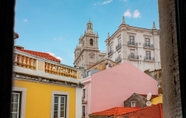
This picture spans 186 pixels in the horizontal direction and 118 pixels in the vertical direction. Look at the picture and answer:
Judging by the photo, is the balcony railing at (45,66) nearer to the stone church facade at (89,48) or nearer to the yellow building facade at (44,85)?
the yellow building facade at (44,85)

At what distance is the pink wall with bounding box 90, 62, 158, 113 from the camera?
11.3 ft

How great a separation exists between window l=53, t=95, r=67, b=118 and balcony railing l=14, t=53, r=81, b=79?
18 cm

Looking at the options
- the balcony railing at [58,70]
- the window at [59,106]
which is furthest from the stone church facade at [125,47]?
the window at [59,106]

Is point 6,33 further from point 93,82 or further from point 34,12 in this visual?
point 93,82

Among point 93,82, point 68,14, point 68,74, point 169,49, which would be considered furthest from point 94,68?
point 169,49

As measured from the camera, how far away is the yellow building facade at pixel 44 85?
113 centimetres

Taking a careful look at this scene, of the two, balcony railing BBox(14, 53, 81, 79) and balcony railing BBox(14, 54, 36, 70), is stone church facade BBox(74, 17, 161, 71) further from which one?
balcony railing BBox(14, 54, 36, 70)

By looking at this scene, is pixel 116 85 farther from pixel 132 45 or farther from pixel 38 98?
pixel 38 98

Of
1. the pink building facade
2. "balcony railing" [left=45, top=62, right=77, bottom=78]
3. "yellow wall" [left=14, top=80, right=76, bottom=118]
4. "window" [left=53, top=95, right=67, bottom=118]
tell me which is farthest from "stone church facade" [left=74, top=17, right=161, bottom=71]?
"yellow wall" [left=14, top=80, right=76, bottom=118]

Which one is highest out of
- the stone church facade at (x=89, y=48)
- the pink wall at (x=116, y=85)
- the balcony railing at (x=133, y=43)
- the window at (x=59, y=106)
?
the balcony railing at (x=133, y=43)

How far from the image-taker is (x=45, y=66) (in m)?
1.50

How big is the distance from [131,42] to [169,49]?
2.74 m

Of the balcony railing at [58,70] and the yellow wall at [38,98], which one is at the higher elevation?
the balcony railing at [58,70]

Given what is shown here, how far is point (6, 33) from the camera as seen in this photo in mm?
245
